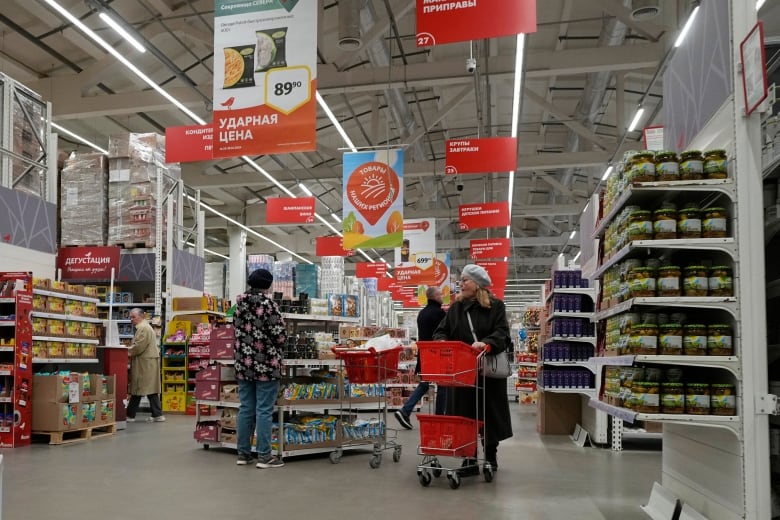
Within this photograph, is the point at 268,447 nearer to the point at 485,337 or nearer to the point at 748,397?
the point at 485,337

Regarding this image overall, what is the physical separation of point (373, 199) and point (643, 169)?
7749 mm

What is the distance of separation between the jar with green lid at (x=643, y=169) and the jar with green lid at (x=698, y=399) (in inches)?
43.7

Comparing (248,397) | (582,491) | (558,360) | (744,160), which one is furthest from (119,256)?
(744,160)

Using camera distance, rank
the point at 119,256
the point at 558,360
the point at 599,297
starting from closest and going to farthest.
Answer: the point at 599,297 < the point at 558,360 < the point at 119,256

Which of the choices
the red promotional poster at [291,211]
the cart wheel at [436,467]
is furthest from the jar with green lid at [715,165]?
the red promotional poster at [291,211]

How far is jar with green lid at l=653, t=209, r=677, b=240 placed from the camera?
376 cm

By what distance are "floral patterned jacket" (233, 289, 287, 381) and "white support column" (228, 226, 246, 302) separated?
16236 mm

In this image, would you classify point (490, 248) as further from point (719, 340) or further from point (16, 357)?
point (719, 340)

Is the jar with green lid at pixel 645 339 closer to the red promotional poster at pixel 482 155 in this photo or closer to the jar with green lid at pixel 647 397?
the jar with green lid at pixel 647 397

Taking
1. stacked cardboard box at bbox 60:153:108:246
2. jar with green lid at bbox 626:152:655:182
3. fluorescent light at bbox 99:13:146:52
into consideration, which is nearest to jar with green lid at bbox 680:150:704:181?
jar with green lid at bbox 626:152:655:182

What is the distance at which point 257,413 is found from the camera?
673 centimetres

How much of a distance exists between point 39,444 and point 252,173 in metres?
11.9

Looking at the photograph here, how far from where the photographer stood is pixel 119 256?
12469 millimetres

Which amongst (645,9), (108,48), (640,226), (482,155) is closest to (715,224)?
(640,226)
